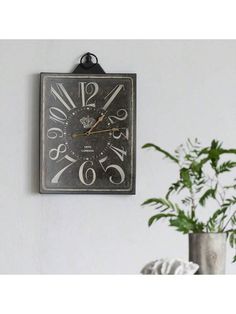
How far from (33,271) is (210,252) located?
1.69 meters

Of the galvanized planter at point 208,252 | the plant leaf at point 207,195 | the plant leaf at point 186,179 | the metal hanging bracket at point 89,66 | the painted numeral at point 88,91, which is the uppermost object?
the metal hanging bracket at point 89,66

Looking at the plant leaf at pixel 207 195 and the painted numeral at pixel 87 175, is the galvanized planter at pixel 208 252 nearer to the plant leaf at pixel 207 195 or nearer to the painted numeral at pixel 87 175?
the plant leaf at pixel 207 195

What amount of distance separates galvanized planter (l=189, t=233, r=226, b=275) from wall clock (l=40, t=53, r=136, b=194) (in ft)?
5.07

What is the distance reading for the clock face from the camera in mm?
3186

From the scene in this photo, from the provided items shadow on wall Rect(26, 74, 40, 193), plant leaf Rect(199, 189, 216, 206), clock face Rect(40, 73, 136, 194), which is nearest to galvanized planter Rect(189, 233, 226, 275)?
plant leaf Rect(199, 189, 216, 206)

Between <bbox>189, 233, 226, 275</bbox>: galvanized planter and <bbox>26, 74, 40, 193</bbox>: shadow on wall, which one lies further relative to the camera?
<bbox>26, 74, 40, 193</bbox>: shadow on wall

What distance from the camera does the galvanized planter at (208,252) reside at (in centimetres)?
161

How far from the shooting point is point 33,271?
3.17m

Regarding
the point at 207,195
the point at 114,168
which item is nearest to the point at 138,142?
the point at 114,168

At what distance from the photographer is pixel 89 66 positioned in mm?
3213

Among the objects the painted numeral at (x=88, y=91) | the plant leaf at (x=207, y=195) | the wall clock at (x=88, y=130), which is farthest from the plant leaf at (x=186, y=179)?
the painted numeral at (x=88, y=91)

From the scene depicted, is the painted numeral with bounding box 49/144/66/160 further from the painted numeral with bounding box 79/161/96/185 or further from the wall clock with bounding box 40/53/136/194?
Result: the painted numeral with bounding box 79/161/96/185
